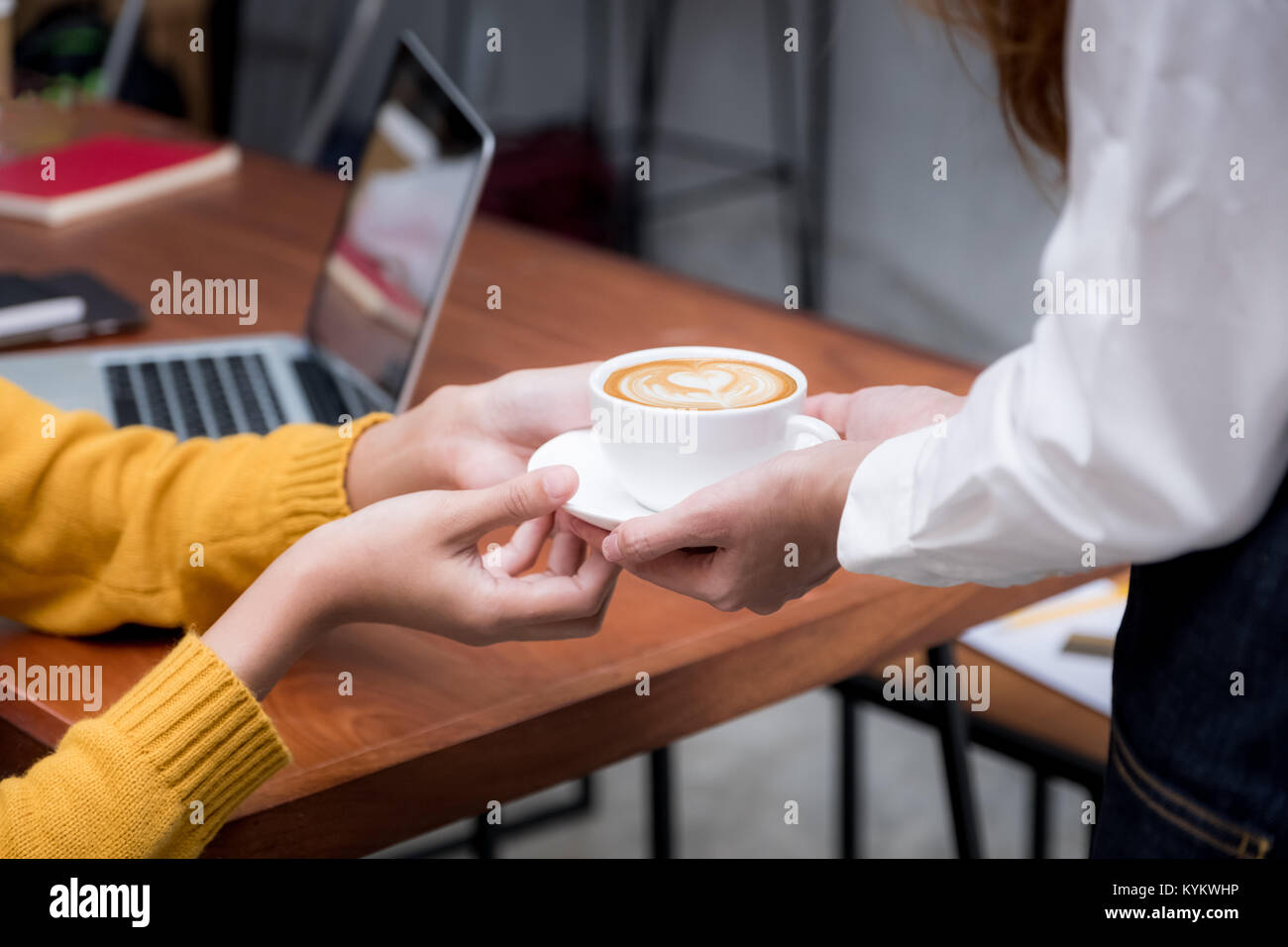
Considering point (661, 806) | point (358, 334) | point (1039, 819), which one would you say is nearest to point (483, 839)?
point (661, 806)

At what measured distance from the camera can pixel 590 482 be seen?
75cm

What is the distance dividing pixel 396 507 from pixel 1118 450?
1.23 feet

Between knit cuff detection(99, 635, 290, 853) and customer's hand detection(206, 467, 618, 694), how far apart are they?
23 mm

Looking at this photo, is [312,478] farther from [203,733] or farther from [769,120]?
[769,120]

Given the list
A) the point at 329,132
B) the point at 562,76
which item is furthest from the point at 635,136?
the point at 329,132

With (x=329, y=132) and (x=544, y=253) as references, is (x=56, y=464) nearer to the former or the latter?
(x=544, y=253)

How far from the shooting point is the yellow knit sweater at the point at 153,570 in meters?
0.66

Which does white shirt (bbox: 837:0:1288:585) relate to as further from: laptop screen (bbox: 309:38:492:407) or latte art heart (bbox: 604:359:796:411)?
laptop screen (bbox: 309:38:492:407)

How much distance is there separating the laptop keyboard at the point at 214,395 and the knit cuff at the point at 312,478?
187mm

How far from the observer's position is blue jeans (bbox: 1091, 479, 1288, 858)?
0.56 m

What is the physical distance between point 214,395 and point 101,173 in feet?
2.29

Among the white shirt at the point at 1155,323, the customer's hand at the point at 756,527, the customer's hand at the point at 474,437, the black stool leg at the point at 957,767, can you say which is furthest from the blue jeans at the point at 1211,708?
the black stool leg at the point at 957,767

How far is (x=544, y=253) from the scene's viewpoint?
146 centimetres

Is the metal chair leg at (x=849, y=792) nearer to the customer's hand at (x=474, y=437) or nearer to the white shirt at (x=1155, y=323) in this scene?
the customer's hand at (x=474, y=437)
